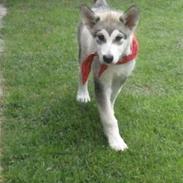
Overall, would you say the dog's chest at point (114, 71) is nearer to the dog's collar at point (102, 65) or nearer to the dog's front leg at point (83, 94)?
the dog's collar at point (102, 65)

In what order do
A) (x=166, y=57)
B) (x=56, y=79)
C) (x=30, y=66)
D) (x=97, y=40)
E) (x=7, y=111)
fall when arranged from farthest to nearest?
(x=166, y=57) → (x=30, y=66) → (x=56, y=79) → (x=7, y=111) → (x=97, y=40)

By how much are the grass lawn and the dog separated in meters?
0.28

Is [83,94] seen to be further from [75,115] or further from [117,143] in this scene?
[117,143]

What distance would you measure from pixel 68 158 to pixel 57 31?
15.2ft

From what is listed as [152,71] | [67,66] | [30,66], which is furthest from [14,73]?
[152,71]

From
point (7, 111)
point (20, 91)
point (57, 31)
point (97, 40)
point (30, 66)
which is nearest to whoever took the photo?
point (97, 40)

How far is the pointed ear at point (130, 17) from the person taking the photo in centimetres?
461

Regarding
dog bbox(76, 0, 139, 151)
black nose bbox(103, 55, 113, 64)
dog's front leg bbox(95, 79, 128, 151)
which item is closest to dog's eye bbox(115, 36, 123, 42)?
dog bbox(76, 0, 139, 151)

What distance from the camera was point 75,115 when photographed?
5562 mm

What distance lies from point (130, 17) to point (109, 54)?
51 cm

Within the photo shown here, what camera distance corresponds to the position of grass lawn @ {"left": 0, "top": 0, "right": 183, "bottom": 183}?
14.6 ft

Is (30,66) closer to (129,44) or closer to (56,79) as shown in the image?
(56,79)

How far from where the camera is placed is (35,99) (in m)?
6.02

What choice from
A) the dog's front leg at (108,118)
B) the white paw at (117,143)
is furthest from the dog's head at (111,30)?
the white paw at (117,143)
